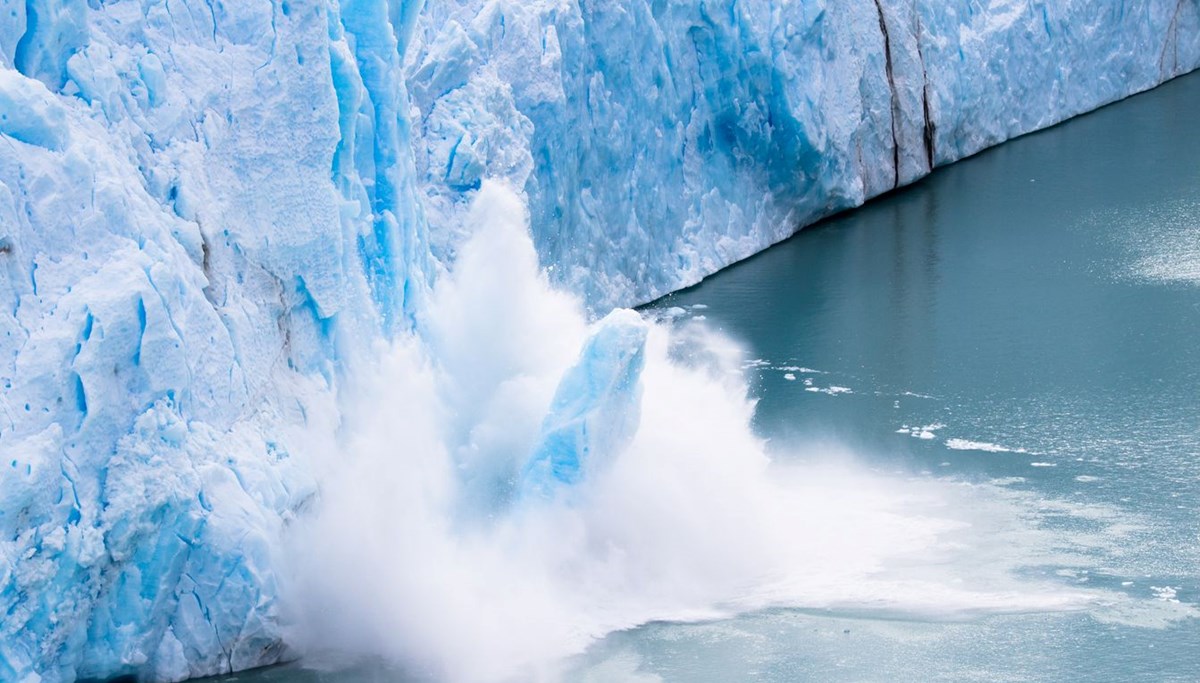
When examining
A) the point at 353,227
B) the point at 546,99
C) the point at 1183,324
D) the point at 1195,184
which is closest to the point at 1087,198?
the point at 1195,184

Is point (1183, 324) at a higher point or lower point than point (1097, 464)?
higher

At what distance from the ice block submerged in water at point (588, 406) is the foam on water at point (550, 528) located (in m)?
0.12

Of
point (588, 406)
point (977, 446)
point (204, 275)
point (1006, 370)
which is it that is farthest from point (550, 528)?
point (1006, 370)

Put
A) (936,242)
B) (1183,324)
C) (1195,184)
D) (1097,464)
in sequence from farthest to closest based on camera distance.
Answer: (1195,184) → (936,242) → (1183,324) → (1097,464)

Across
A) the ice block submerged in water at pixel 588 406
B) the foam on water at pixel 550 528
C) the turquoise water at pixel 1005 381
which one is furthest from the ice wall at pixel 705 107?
the ice block submerged in water at pixel 588 406

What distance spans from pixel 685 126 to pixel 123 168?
7.45 metres

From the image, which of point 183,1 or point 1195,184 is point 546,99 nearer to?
point 183,1

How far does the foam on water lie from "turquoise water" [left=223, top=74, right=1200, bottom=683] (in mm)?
197

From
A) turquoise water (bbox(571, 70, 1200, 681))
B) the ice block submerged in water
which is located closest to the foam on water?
the ice block submerged in water

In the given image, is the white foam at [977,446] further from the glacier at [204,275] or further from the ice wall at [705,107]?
the ice wall at [705,107]

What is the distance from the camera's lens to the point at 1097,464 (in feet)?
29.5

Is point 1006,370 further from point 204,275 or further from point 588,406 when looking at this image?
point 204,275

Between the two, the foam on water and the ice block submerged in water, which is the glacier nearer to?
the ice block submerged in water

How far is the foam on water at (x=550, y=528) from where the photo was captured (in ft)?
23.6
